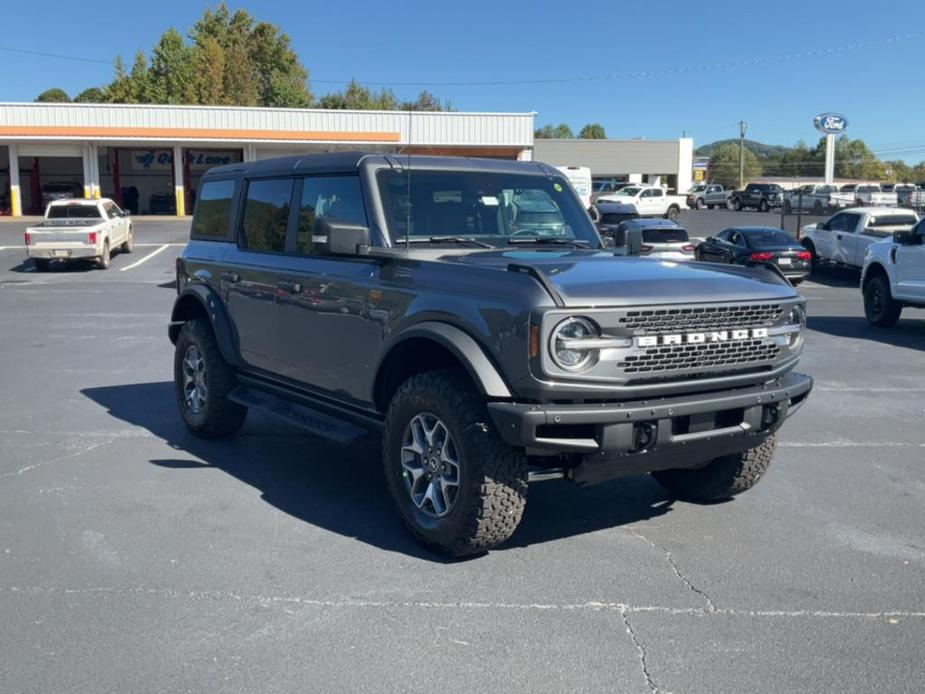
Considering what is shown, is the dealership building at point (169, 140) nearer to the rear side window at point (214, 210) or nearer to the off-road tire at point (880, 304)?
the off-road tire at point (880, 304)

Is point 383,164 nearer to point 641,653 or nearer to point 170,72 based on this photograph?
point 641,653

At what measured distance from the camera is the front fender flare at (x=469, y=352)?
177 inches

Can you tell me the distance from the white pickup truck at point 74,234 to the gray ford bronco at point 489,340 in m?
18.3

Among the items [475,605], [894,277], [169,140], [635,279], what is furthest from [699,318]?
[169,140]

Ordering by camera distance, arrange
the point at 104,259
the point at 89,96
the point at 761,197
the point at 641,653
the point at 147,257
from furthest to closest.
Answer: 1. the point at 89,96
2. the point at 761,197
3. the point at 147,257
4. the point at 104,259
5. the point at 641,653

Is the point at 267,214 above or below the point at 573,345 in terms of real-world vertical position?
above

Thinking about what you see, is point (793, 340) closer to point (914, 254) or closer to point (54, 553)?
point (54, 553)

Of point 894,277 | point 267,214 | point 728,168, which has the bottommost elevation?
point 894,277

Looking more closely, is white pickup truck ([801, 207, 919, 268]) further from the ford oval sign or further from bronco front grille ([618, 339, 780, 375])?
the ford oval sign

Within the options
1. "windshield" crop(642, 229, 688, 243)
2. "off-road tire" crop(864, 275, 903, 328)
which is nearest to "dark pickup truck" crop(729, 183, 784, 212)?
"windshield" crop(642, 229, 688, 243)

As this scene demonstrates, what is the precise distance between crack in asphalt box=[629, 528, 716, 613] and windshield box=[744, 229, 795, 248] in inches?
707

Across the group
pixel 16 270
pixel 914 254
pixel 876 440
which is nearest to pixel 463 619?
pixel 876 440

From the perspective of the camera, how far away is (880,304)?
1455cm

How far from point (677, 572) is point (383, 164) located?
9.64 ft
